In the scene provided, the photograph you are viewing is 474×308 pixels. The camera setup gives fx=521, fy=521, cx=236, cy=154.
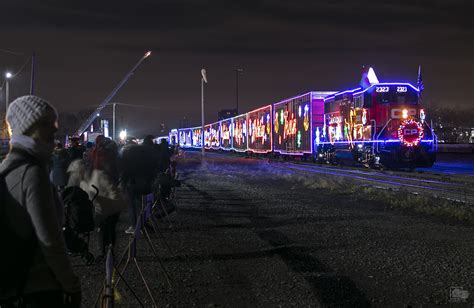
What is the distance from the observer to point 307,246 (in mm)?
9016

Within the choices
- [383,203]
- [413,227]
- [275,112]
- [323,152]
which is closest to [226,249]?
[413,227]

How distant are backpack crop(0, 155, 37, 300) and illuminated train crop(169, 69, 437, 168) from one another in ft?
72.9

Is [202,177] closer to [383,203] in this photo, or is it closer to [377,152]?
[377,152]

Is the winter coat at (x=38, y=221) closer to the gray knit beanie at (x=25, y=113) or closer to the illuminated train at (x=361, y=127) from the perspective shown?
the gray knit beanie at (x=25, y=113)

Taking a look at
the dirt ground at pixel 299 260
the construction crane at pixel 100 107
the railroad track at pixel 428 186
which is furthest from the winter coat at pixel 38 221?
the construction crane at pixel 100 107

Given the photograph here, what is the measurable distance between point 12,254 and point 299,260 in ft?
19.1

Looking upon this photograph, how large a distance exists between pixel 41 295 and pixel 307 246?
6.70m

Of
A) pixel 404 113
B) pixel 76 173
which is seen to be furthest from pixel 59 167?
pixel 404 113

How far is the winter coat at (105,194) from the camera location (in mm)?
7441

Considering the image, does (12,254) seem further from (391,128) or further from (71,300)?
(391,128)

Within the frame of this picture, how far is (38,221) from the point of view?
8.71 feet

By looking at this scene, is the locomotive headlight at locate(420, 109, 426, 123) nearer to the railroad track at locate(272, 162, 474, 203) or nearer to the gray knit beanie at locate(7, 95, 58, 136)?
the railroad track at locate(272, 162, 474, 203)

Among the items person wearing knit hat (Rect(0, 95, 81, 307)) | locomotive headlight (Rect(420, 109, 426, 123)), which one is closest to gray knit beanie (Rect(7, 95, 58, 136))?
person wearing knit hat (Rect(0, 95, 81, 307))

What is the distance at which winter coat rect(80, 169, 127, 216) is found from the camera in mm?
7441
